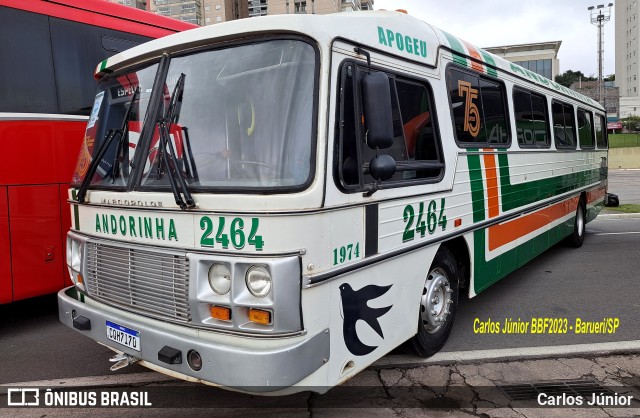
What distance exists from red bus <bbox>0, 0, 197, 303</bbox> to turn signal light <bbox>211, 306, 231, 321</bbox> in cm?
311

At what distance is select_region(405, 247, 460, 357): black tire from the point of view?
13.8 feet

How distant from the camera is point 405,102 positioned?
3.88 metres

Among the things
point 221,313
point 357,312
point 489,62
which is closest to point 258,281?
point 221,313

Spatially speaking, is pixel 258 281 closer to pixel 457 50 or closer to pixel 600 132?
pixel 457 50

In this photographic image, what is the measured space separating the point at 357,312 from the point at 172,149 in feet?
5.16

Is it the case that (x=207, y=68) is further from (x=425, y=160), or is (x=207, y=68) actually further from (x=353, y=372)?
(x=353, y=372)

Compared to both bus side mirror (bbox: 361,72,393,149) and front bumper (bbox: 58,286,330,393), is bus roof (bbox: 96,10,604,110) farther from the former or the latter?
front bumper (bbox: 58,286,330,393)

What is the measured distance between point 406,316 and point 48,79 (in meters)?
4.34

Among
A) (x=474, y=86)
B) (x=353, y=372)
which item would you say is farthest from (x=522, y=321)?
(x=353, y=372)

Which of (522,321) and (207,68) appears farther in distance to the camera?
(522,321)

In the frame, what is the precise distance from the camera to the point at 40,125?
5.08 m

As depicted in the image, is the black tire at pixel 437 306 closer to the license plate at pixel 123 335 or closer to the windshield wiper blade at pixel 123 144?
the license plate at pixel 123 335

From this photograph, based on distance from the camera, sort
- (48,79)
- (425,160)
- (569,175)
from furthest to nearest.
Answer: (569,175)
(48,79)
(425,160)

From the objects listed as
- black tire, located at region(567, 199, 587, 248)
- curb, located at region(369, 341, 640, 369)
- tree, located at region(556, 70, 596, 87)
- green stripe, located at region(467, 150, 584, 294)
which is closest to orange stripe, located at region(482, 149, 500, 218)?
green stripe, located at region(467, 150, 584, 294)
